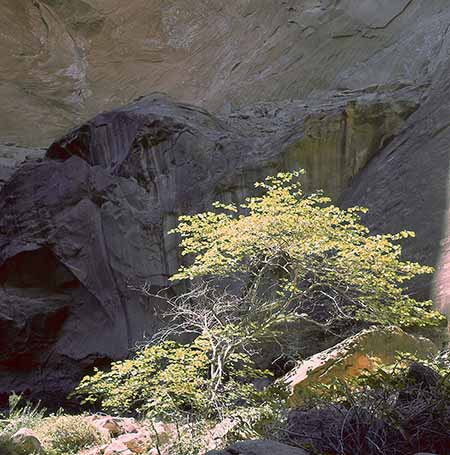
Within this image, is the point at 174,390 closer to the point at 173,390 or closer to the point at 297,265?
the point at 173,390

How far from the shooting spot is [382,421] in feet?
12.5

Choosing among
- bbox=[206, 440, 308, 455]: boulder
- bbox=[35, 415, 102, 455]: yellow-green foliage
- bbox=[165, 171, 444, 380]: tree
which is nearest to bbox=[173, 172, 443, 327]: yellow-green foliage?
bbox=[165, 171, 444, 380]: tree

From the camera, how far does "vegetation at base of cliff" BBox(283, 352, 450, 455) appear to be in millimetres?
3730

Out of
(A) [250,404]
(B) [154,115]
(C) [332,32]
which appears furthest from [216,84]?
(A) [250,404]

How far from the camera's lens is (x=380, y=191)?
460 inches

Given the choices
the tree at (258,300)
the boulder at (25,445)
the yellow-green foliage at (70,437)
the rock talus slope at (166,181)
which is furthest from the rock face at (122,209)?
the boulder at (25,445)

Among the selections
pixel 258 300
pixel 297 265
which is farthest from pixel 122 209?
pixel 297 265

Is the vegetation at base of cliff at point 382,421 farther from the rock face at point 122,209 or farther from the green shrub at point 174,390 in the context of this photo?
the rock face at point 122,209

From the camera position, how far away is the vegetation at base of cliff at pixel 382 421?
3.73 m

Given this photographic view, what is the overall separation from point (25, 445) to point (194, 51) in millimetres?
19011

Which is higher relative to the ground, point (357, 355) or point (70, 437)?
point (357, 355)

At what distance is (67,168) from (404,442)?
38.0 ft

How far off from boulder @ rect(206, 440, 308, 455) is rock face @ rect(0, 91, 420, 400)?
8508 millimetres

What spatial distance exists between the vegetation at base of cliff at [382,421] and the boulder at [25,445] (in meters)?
2.39
